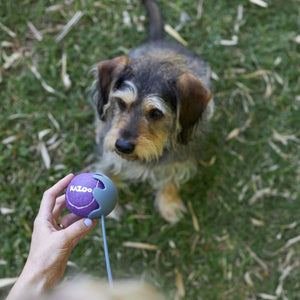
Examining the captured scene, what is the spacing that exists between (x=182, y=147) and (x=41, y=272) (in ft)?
4.71

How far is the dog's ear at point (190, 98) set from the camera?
227 cm

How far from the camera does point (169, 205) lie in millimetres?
3166

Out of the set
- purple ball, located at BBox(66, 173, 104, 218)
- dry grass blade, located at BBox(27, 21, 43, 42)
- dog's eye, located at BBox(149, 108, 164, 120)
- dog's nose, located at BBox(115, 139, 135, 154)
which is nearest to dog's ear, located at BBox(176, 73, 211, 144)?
dog's eye, located at BBox(149, 108, 164, 120)

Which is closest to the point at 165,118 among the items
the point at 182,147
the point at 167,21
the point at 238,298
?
the point at 182,147

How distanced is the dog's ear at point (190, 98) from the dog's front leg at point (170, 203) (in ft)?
3.15

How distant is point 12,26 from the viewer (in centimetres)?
356

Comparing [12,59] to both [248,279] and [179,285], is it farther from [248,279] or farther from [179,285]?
[248,279]

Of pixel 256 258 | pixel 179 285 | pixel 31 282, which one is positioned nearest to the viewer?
pixel 31 282

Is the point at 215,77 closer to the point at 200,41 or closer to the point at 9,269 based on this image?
the point at 200,41

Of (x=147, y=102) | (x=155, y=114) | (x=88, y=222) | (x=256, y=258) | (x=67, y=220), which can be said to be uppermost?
(x=147, y=102)

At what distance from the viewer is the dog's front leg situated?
3.15m

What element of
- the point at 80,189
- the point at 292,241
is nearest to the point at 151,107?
the point at 80,189

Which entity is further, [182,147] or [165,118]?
[182,147]

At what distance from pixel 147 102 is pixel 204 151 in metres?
1.33
